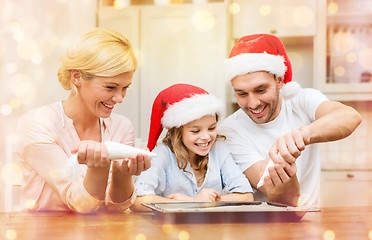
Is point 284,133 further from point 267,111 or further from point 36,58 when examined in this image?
point 36,58

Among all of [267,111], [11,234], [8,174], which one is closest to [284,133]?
[267,111]

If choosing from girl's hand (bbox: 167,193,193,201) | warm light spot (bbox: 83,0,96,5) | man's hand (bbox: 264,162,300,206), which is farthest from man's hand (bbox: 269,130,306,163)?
warm light spot (bbox: 83,0,96,5)

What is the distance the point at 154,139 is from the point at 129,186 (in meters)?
0.39

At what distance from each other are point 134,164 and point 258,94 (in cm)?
61

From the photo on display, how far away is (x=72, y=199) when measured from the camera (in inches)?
40.8

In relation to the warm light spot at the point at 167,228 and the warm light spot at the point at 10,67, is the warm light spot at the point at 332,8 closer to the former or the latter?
the warm light spot at the point at 10,67

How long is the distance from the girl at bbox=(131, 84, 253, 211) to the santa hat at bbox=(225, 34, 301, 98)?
145mm

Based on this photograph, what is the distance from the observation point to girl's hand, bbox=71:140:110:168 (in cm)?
85

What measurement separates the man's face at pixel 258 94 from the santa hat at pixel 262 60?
0.07 feet

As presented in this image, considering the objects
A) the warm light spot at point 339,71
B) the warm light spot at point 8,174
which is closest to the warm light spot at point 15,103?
the warm light spot at point 8,174

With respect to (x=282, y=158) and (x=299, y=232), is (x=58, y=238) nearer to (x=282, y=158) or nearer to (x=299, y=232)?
(x=299, y=232)

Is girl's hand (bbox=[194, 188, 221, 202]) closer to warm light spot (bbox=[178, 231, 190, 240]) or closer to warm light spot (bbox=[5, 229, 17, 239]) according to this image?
warm light spot (bbox=[178, 231, 190, 240])

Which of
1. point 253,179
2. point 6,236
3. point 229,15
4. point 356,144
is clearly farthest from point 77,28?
point 6,236

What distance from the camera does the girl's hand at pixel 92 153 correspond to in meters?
0.85
